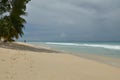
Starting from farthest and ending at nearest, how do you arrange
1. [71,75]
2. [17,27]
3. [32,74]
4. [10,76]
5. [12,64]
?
[17,27]
[12,64]
[71,75]
[32,74]
[10,76]

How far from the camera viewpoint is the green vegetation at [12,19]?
90.7 feet

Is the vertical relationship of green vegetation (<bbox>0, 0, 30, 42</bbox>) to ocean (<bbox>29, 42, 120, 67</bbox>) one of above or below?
above

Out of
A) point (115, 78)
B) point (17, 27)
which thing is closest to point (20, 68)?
point (115, 78)

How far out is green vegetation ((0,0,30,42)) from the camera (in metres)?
27.7

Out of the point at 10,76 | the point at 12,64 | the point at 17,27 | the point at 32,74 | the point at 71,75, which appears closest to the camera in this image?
the point at 10,76

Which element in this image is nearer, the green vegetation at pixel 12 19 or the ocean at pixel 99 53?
the ocean at pixel 99 53

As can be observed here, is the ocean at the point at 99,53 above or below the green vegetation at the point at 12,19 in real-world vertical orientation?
below

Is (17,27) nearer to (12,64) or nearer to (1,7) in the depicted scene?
(1,7)

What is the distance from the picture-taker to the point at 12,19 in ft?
101

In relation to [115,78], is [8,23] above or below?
above

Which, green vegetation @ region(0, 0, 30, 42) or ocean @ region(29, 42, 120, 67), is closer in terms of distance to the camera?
ocean @ region(29, 42, 120, 67)

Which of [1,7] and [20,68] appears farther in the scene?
[1,7]

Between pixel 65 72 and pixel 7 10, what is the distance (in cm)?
2029

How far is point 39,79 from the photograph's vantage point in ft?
26.6
